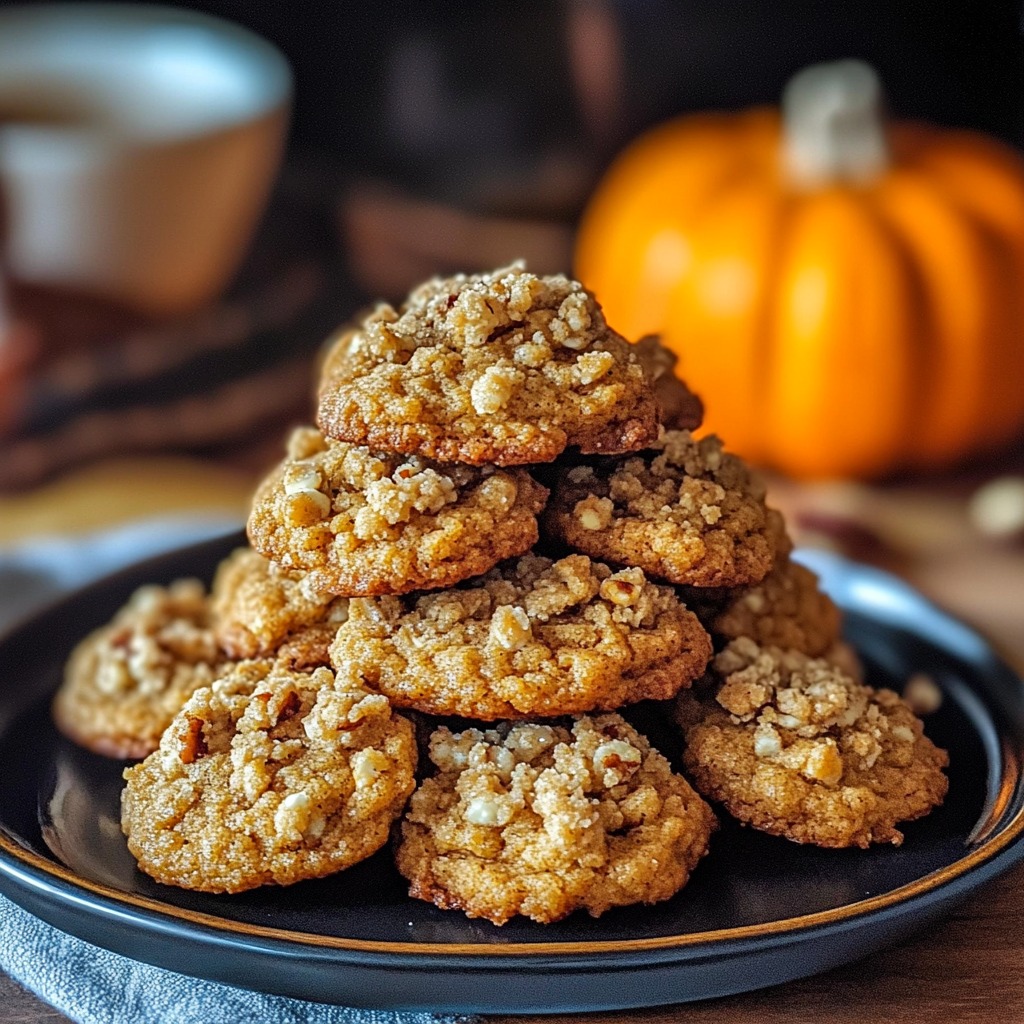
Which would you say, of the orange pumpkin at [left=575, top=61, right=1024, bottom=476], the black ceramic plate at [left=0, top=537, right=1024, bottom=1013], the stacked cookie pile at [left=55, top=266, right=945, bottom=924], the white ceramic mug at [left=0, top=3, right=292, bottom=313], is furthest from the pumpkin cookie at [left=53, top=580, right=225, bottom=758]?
the orange pumpkin at [left=575, top=61, right=1024, bottom=476]

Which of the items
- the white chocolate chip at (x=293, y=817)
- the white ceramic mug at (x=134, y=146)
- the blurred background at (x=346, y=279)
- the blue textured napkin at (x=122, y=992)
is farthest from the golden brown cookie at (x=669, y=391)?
the white ceramic mug at (x=134, y=146)

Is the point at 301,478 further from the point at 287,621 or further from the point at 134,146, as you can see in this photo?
the point at 134,146

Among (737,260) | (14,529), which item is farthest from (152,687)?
(737,260)

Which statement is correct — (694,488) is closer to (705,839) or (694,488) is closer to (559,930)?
(705,839)

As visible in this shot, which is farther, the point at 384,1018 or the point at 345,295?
the point at 345,295

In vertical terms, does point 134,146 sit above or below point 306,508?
below

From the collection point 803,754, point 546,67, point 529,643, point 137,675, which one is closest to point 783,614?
point 803,754

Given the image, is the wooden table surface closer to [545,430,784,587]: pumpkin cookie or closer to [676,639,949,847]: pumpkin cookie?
[676,639,949,847]: pumpkin cookie
